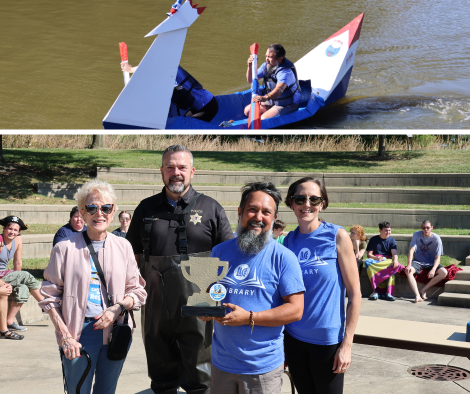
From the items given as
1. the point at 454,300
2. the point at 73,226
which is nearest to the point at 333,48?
the point at 454,300

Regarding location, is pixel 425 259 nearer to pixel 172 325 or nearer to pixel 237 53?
pixel 172 325

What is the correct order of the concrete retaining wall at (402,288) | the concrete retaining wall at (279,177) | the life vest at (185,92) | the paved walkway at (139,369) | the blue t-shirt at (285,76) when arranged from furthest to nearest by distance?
the concrete retaining wall at (279,177) < the blue t-shirt at (285,76) < the life vest at (185,92) < the concrete retaining wall at (402,288) < the paved walkway at (139,369)

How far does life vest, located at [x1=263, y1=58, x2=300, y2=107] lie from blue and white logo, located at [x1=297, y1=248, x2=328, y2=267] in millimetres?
Answer: 6880

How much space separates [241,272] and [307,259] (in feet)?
1.45

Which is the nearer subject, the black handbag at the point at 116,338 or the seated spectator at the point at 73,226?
the black handbag at the point at 116,338

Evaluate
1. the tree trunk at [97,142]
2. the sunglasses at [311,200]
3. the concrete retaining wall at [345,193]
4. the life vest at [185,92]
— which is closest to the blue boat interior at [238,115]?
the life vest at [185,92]

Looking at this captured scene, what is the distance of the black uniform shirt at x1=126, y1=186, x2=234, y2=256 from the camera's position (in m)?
3.27

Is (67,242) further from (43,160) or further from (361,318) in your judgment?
(43,160)

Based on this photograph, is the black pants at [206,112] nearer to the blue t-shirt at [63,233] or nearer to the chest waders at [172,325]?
the blue t-shirt at [63,233]

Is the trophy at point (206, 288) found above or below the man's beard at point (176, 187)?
below

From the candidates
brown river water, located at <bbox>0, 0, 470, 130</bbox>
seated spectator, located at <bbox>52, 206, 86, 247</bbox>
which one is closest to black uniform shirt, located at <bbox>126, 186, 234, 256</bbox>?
seated spectator, located at <bbox>52, 206, 86, 247</bbox>

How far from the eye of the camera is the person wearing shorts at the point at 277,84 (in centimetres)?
903

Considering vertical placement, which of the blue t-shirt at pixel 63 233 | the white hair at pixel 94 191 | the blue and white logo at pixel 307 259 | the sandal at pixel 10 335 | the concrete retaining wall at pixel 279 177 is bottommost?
the sandal at pixel 10 335

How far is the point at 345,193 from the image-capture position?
12.3 metres
